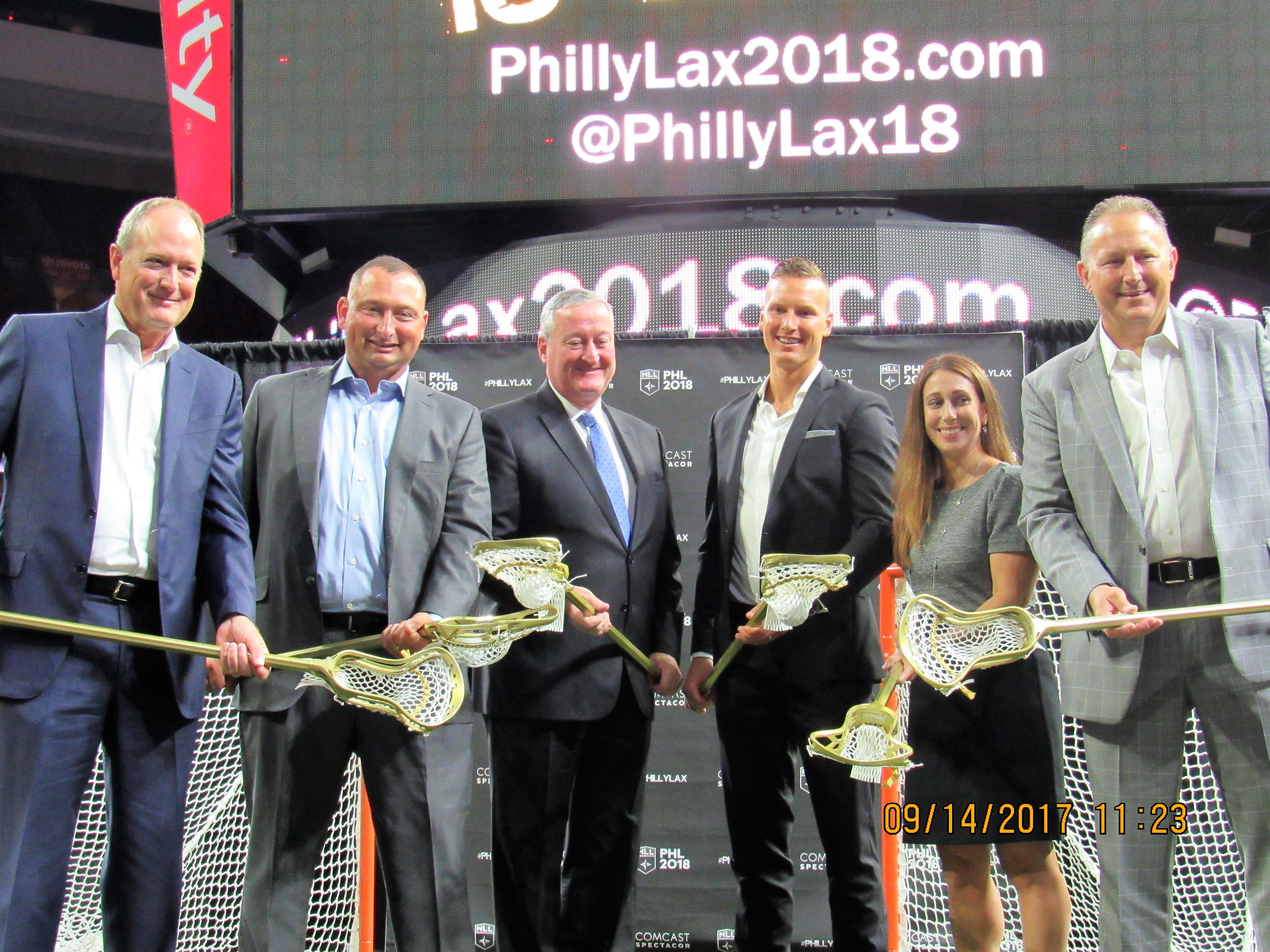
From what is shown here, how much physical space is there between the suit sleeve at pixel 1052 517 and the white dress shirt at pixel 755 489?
1.93ft

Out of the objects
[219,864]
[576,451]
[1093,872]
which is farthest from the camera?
[219,864]

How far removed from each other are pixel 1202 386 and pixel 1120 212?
0.46 meters

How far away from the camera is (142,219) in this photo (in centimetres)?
256

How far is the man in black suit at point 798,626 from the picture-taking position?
275 cm

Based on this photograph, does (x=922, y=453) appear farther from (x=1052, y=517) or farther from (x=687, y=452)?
(x=687, y=452)

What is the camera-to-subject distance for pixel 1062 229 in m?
5.17

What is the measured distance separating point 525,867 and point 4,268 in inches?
320

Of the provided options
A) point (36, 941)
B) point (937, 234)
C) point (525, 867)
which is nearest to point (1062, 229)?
point (937, 234)

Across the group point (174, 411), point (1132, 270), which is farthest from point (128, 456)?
point (1132, 270)

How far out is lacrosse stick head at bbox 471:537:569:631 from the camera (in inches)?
102

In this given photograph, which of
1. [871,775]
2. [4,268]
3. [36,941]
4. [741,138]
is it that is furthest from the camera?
[4,268]

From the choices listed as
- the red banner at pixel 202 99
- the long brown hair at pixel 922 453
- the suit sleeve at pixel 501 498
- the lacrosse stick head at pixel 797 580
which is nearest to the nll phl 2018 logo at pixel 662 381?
the suit sleeve at pixel 501 498

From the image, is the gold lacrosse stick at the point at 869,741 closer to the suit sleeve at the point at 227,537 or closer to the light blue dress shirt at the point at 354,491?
the light blue dress shirt at the point at 354,491

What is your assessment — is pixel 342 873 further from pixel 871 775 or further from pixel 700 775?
pixel 871 775
